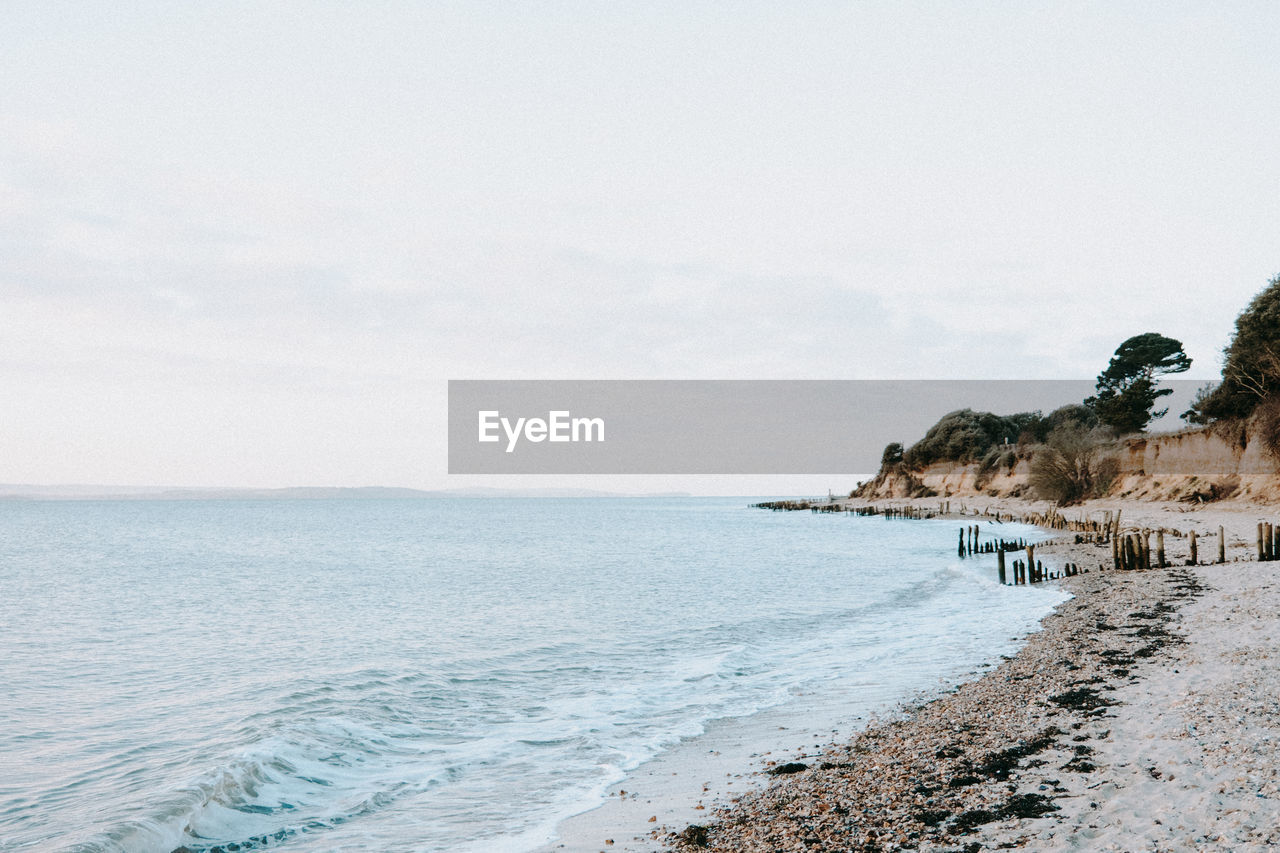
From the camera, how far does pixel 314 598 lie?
29.0 meters

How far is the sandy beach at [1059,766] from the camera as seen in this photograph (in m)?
6.16

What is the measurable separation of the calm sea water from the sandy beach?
1.98 m

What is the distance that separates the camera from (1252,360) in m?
44.7

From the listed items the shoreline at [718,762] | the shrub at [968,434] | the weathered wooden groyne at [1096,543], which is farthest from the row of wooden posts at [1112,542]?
the shrub at [968,434]

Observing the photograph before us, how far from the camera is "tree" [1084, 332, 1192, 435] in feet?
240

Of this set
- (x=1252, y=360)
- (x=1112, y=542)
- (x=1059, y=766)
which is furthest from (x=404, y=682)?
(x=1252, y=360)

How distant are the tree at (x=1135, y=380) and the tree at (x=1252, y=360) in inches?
997

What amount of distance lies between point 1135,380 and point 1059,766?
283ft

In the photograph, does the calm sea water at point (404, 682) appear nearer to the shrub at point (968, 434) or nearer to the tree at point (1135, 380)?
the tree at point (1135, 380)

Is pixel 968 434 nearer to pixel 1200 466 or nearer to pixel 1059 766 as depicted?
pixel 1200 466

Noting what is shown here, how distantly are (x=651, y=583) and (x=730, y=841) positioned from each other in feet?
84.7

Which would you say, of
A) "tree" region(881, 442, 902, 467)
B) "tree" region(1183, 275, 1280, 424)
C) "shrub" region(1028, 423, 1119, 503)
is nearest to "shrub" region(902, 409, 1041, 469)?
"tree" region(881, 442, 902, 467)

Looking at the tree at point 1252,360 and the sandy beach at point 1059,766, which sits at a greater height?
the tree at point 1252,360

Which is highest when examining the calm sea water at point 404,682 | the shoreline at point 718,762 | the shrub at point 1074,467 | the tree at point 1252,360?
the tree at point 1252,360
